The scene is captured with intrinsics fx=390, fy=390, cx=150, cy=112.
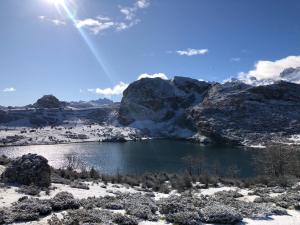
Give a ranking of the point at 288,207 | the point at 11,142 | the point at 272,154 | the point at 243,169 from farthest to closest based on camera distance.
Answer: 1. the point at 11,142
2. the point at 243,169
3. the point at 272,154
4. the point at 288,207

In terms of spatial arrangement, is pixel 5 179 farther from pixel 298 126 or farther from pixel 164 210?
pixel 298 126

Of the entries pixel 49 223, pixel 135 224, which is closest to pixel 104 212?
pixel 135 224

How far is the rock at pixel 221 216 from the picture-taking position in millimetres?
22594

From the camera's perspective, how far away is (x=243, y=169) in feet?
330

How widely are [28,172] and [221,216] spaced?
17042 millimetres

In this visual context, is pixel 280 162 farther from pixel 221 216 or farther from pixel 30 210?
pixel 30 210

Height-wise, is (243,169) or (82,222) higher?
(82,222)

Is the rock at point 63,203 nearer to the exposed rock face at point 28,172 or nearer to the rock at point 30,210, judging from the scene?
the rock at point 30,210

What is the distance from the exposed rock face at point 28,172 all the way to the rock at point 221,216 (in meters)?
14.8

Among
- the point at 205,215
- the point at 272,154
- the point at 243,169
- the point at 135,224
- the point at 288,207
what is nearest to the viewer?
the point at 135,224

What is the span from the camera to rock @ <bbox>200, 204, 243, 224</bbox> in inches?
890

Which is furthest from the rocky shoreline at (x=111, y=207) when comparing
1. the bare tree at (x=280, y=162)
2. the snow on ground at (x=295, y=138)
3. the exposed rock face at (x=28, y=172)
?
the snow on ground at (x=295, y=138)

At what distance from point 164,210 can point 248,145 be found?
542 ft

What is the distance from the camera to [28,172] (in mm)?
32156
